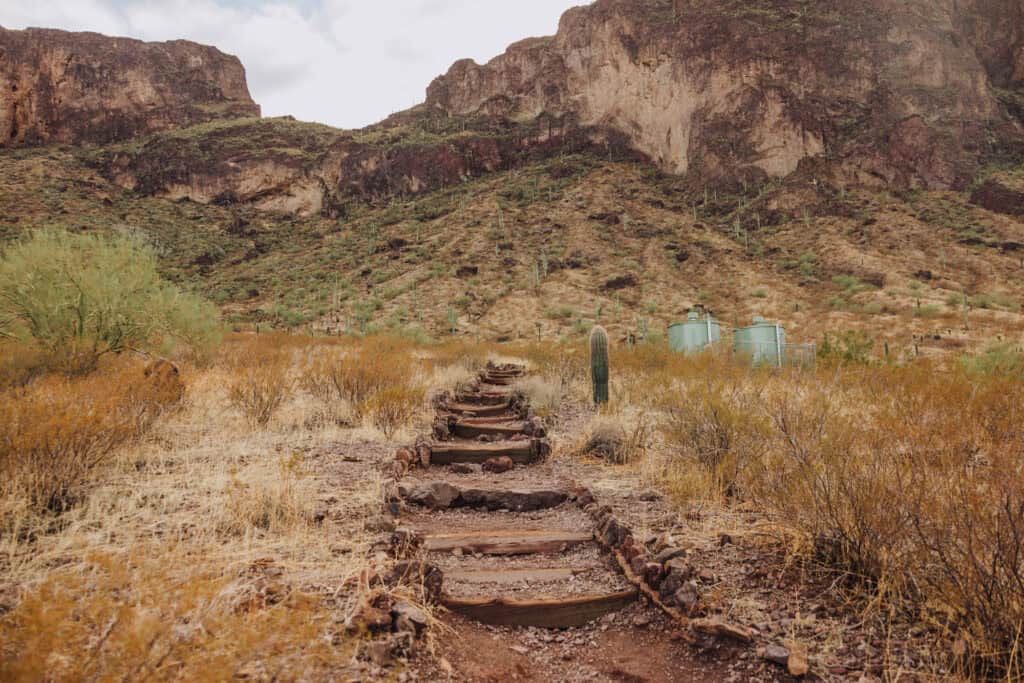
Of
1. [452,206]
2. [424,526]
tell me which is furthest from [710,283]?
[424,526]

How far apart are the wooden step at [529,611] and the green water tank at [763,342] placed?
12.1 metres

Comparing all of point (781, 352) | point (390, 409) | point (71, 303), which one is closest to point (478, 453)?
point (390, 409)

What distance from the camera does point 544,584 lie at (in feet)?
11.5

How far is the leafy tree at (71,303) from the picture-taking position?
8430 mm

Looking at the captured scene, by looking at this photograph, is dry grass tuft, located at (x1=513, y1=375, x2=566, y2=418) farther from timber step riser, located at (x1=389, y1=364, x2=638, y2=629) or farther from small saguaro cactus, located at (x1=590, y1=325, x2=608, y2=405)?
timber step riser, located at (x1=389, y1=364, x2=638, y2=629)

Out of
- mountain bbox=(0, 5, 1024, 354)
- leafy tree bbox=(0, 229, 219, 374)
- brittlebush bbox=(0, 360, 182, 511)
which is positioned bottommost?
brittlebush bbox=(0, 360, 182, 511)

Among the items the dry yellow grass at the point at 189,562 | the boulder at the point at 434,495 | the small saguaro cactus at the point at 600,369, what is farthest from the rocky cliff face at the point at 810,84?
the dry yellow grass at the point at 189,562

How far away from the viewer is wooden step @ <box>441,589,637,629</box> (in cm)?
316

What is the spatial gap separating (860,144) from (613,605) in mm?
51513

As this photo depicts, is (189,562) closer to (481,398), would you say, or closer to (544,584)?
(544,584)

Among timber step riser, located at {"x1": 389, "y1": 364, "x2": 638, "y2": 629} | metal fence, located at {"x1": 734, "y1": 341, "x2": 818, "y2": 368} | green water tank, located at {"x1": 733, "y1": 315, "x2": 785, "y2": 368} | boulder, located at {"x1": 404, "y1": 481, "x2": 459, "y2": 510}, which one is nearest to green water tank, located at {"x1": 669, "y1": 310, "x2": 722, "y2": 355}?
green water tank, located at {"x1": 733, "y1": 315, "x2": 785, "y2": 368}

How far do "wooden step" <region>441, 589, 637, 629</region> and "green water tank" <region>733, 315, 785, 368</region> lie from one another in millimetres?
12113

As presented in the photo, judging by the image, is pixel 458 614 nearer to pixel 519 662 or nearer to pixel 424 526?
pixel 519 662

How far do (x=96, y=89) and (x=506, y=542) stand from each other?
286 ft
